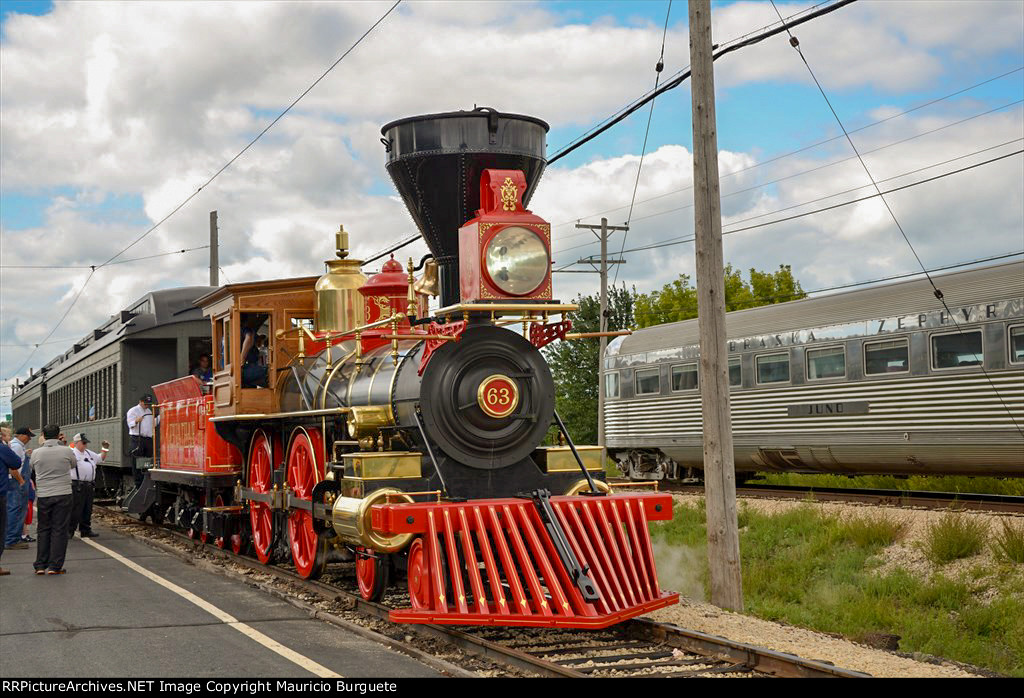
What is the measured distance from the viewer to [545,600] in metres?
6.79

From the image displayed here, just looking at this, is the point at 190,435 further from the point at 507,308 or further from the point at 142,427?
the point at 507,308

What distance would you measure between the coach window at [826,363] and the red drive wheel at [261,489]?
8192 millimetres

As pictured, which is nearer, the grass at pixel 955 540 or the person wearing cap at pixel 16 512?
the grass at pixel 955 540

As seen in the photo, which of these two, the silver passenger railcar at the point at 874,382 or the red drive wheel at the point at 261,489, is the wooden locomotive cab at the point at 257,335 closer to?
the red drive wheel at the point at 261,489

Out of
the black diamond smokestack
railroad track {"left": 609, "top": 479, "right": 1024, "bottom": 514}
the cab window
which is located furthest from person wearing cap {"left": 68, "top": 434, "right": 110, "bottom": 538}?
railroad track {"left": 609, "top": 479, "right": 1024, "bottom": 514}

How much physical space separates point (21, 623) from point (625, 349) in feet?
47.8

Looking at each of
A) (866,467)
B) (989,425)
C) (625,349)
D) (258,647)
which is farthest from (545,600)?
(625,349)

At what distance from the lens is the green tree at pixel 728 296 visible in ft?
135

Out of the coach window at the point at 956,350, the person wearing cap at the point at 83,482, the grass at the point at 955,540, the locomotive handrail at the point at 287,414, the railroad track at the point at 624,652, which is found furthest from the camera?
the person wearing cap at the point at 83,482

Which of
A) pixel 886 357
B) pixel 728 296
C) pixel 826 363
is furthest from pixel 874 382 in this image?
pixel 728 296

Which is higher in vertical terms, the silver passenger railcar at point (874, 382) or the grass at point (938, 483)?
the silver passenger railcar at point (874, 382)

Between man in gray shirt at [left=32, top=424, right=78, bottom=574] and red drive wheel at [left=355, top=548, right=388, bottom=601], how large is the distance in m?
4.12

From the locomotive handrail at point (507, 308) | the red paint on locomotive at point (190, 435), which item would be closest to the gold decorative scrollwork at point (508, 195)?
the locomotive handrail at point (507, 308)

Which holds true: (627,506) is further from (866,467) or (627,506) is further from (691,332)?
(691,332)
